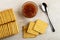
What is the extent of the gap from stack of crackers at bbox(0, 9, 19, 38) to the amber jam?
3.0 inches

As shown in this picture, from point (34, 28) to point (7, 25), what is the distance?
134mm

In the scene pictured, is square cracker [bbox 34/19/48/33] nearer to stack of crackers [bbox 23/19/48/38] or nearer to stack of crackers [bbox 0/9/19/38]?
stack of crackers [bbox 23/19/48/38]

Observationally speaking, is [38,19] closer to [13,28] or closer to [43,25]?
[43,25]

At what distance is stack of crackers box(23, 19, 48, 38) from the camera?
3.18ft

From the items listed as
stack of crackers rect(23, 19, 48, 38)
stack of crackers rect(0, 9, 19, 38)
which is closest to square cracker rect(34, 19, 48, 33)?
stack of crackers rect(23, 19, 48, 38)

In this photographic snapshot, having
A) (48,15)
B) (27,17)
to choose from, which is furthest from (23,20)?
(48,15)

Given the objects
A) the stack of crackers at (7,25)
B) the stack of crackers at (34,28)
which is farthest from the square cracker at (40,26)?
the stack of crackers at (7,25)

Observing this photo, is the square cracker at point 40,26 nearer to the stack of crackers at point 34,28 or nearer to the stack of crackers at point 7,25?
the stack of crackers at point 34,28

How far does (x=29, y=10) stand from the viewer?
975mm

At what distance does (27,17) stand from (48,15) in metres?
0.11

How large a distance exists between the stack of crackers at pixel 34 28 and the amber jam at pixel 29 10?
40 mm

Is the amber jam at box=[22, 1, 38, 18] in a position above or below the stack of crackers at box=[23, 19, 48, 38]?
above

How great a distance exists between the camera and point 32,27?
97 cm

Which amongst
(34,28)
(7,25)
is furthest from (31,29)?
(7,25)
